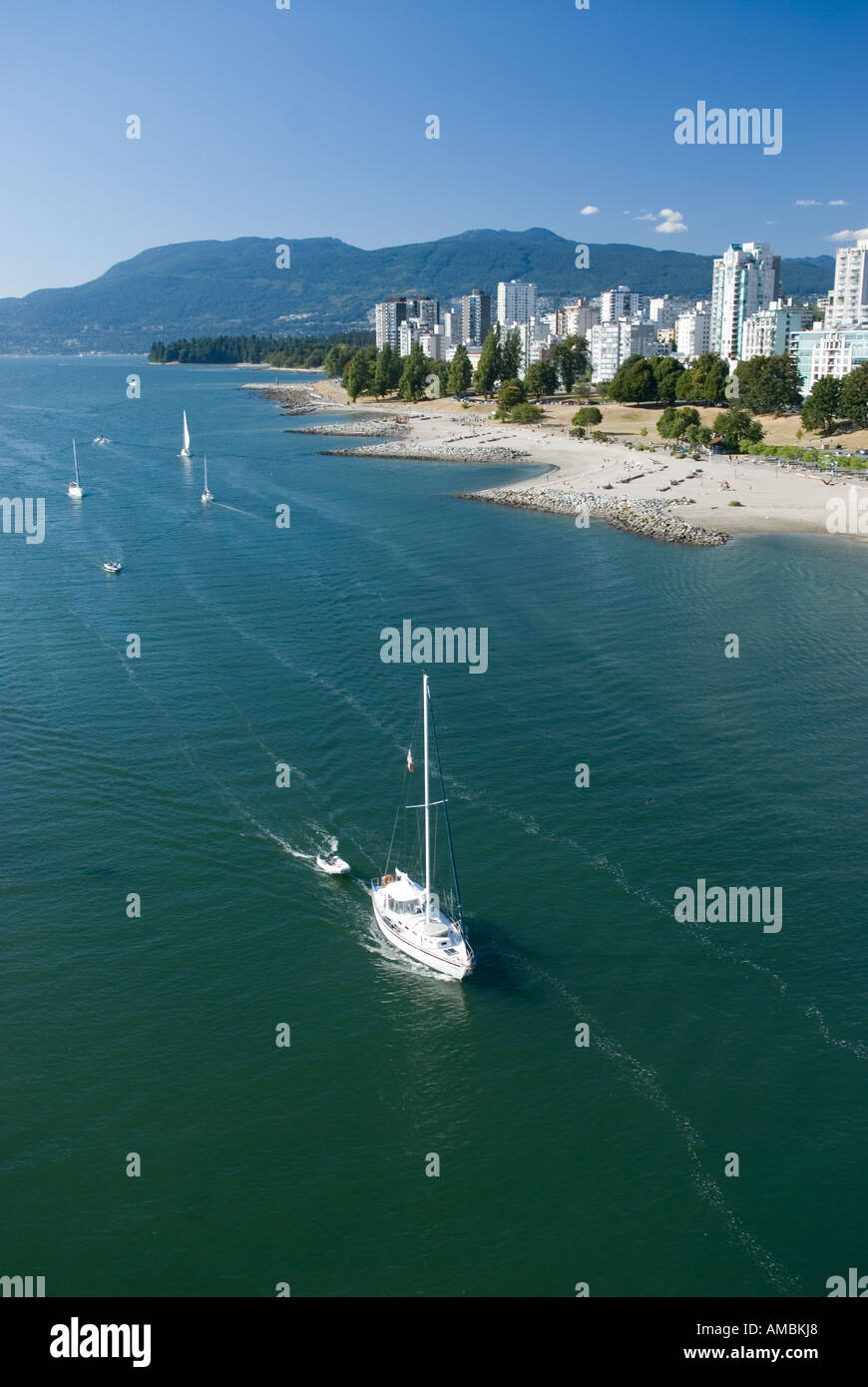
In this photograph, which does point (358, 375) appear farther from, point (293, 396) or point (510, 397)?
point (510, 397)

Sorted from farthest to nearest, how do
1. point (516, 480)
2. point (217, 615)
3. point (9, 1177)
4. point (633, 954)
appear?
point (516, 480) < point (217, 615) < point (633, 954) < point (9, 1177)

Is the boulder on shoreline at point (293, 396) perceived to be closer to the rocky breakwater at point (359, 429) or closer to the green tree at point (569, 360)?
the rocky breakwater at point (359, 429)

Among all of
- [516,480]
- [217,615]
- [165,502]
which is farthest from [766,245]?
[217,615]

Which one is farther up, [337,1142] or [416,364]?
[416,364]

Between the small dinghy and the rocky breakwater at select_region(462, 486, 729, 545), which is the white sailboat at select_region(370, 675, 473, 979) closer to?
the small dinghy

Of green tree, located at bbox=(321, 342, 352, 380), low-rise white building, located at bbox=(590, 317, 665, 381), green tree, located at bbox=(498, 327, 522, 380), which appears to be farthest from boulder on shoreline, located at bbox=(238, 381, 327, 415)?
low-rise white building, located at bbox=(590, 317, 665, 381)

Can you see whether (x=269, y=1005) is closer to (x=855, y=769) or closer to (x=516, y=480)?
(x=855, y=769)

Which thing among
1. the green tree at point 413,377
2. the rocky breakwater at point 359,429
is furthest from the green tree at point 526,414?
the green tree at point 413,377

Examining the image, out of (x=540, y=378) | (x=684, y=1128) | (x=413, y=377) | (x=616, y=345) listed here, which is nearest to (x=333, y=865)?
(x=684, y=1128)
